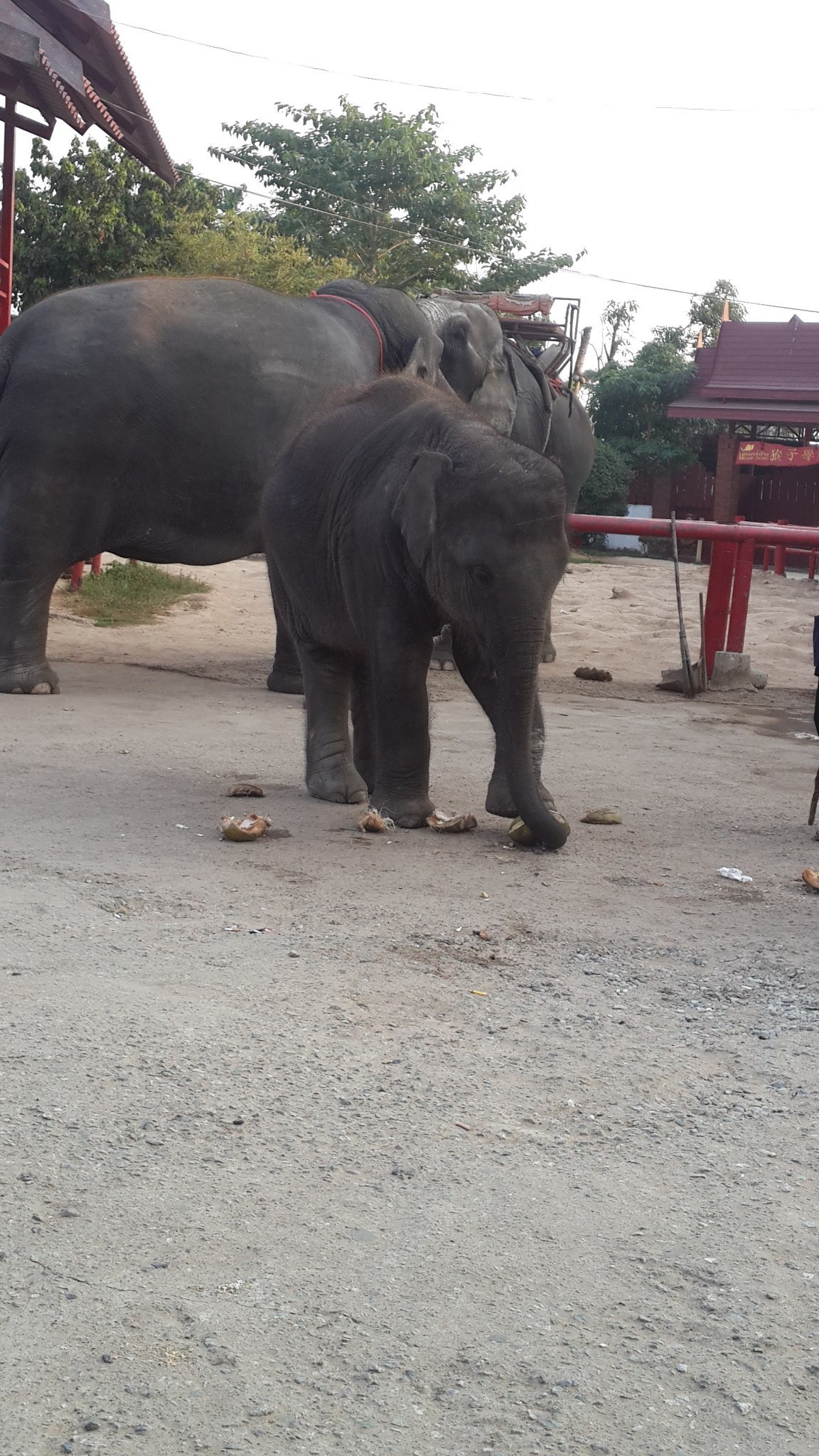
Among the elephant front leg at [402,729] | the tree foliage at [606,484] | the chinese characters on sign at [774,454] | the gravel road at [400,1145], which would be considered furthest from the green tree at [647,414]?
the gravel road at [400,1145]

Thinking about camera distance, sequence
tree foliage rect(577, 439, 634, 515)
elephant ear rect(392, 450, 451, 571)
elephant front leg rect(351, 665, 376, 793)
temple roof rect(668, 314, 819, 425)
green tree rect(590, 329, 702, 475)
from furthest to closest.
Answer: green tree rect(590, 329, 702, 475), tree foliage rect(577, 439, 634, 515), temple roof rect(668, 314, 819, 425), elephant front leg rect(351, 665, 376, 793), elephant ear rect(392, 450, 451, 571)

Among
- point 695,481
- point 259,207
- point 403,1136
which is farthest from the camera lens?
point 695,481

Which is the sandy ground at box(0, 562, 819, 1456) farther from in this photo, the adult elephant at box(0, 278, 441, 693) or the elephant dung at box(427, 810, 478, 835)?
the adult elephant at box(0, 278, 441, 693)

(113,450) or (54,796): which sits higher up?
(113,450)

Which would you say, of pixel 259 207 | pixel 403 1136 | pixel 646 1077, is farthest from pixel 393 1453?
pixel 259 207

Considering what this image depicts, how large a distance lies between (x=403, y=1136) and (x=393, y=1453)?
85cm

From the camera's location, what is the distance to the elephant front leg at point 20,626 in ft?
24.6

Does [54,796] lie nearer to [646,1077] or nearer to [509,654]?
[509,654]

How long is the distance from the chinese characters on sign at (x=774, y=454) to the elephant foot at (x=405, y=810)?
24831mm

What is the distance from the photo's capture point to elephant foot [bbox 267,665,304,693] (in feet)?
27.3

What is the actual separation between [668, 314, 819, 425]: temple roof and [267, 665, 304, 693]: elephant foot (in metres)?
21.1

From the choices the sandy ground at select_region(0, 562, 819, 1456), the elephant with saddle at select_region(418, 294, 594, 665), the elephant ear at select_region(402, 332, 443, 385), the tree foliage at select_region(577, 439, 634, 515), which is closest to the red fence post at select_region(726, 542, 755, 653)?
the elephant with saddle at select_region(418, 294, 594, 665)

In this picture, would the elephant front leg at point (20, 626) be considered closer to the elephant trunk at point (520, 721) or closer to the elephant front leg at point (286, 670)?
the elephant front leg at point (286, 670)

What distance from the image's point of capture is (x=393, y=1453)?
186 cm
